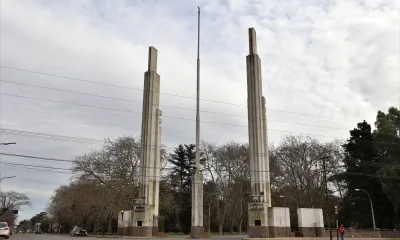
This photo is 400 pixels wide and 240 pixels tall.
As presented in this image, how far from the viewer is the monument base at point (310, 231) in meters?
43.1

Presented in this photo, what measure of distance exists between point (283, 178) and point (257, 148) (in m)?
21.0

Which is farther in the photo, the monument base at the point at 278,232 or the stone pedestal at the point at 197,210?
the stone pedestal at the point at 197,210

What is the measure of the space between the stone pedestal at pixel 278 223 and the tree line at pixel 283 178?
15.0 meters

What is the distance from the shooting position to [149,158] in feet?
162

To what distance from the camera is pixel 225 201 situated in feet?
221

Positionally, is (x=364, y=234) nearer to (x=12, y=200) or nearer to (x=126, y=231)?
(x=126, y=231)

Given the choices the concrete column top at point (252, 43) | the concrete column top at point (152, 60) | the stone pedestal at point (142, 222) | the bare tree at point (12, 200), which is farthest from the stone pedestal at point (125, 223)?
the bare tree at point (12, 200)

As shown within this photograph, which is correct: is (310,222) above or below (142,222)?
above

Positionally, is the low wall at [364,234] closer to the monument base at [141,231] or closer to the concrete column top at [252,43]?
the monument base at [141,231]

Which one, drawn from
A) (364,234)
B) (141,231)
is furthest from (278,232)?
(141,231)

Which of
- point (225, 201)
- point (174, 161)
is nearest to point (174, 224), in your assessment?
point (174, 161)

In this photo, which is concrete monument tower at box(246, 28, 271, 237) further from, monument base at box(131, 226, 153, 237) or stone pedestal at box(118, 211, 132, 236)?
stone pedestal at box(118, 211, 132, 236)

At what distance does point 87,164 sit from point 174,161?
1029 inches

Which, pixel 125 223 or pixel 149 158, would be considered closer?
pixel 125 223
